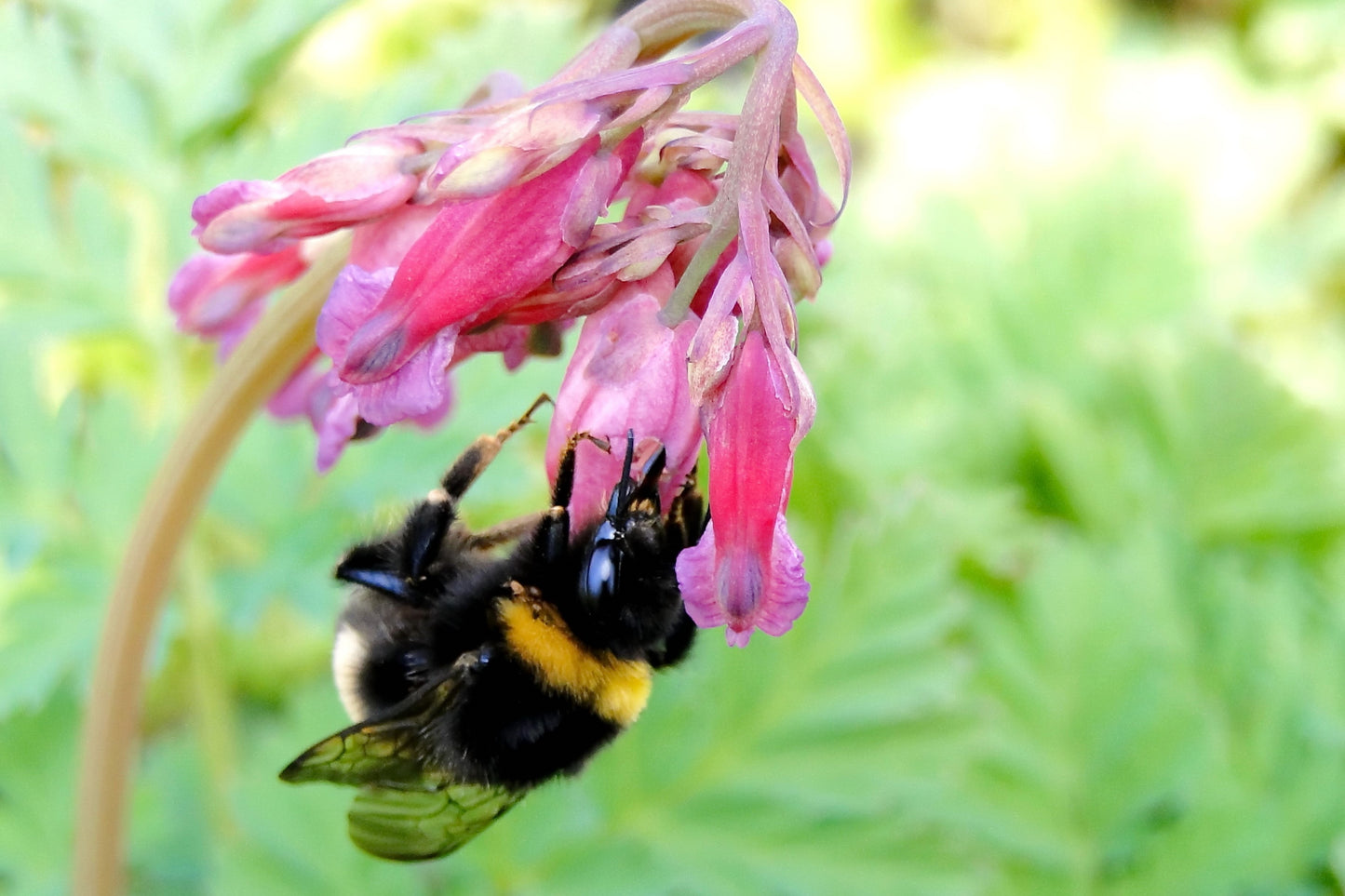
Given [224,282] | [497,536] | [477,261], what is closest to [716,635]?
[497,536]

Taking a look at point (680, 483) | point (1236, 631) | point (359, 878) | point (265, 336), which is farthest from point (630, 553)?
point (1236, 631)

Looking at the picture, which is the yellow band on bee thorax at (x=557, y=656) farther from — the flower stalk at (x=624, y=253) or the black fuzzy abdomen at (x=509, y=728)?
the flower stalk at (x=624, y=253)

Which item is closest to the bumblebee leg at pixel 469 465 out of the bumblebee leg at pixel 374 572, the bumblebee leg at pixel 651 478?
the bumblebee leg at pixel 374 572

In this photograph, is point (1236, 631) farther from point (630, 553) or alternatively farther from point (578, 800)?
point (630, 553)

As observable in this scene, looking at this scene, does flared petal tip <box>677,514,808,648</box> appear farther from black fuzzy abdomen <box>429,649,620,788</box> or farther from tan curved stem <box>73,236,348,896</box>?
tan curved stem <box>73,236,348,896</box>

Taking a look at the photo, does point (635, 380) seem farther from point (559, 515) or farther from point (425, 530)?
point (425, 530)

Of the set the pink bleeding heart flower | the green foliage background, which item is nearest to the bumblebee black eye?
the pink bleeding heart flower
